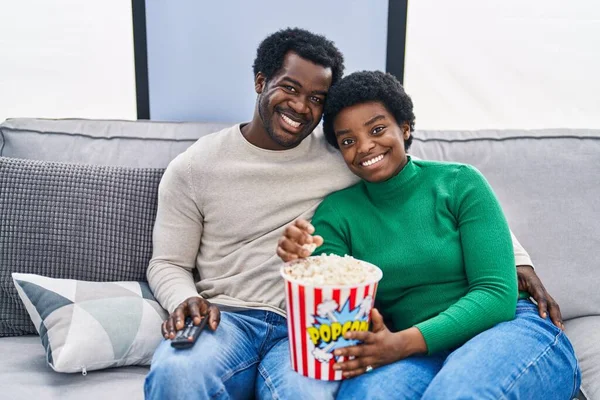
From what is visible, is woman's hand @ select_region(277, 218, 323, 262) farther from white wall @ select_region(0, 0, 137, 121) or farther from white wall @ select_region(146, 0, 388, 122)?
white wall @ select_region(0, 0, 137, 121)

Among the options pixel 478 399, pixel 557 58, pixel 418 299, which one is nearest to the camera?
pixel 478 399

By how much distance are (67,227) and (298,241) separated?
2.36 ft

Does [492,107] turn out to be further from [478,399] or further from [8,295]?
[8,295]

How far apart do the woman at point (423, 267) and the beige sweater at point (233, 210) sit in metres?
0.08

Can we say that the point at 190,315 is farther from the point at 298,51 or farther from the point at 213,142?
the point at 298,51

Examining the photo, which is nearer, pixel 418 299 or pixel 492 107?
pixel 418 299

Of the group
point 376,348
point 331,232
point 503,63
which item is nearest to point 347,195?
point 331,232

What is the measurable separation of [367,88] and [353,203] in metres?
0.28

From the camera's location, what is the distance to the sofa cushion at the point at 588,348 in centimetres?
129

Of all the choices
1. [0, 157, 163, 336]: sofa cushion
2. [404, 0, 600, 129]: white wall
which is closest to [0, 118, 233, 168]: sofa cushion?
[0, 157, 163, 336]: sofa cushion

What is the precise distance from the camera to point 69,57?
6.85 feet

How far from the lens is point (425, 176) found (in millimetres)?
1368

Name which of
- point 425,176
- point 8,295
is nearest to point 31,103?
point 8,295

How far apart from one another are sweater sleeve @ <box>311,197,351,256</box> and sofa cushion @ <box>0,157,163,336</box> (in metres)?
0.48
